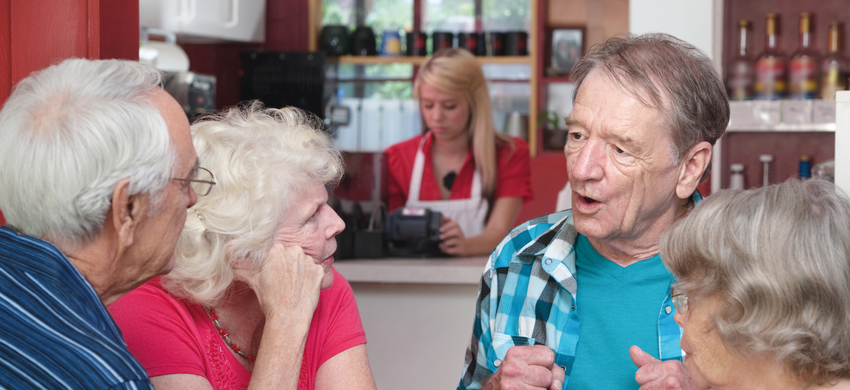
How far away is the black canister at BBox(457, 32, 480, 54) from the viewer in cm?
497

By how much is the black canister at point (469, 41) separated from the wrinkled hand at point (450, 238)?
2.41 m

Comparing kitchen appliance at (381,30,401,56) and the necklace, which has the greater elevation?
kitchen appliance at (381,30,401,56)

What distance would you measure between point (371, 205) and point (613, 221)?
5.78ft

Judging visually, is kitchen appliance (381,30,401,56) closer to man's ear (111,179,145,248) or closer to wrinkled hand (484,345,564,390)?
wrinkled hand (484,345,564,390)

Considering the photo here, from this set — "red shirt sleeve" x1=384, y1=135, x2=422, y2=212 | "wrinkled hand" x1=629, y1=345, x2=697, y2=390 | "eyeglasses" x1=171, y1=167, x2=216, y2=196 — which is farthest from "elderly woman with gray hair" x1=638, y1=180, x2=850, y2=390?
"red shirt sleeve" x1=384, y1=135, x2=422, y2=212

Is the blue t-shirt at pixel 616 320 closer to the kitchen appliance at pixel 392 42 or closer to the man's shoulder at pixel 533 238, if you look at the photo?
the man's shoulder at pixel 533 238

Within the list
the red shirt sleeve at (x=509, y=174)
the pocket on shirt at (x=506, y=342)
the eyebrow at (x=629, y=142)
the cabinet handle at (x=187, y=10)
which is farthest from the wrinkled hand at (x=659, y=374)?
the cabinet handle at (x=187, y=10)

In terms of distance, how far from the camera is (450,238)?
9.34 feet

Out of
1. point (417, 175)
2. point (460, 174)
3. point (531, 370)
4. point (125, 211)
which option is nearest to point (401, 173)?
point (417, 175)

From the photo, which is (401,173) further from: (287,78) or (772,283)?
(772,283)

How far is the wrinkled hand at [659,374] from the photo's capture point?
1094 mm

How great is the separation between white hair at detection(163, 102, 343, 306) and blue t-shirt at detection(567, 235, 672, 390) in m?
0.58

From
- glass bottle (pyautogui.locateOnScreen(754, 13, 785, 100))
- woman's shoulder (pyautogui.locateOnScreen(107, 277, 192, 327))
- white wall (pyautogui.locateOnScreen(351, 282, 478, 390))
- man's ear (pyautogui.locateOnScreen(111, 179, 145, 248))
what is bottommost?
white wall (pyautogui.locateOnScreen(351, 282, 478, 390))

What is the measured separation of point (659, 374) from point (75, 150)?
875 millimetres
